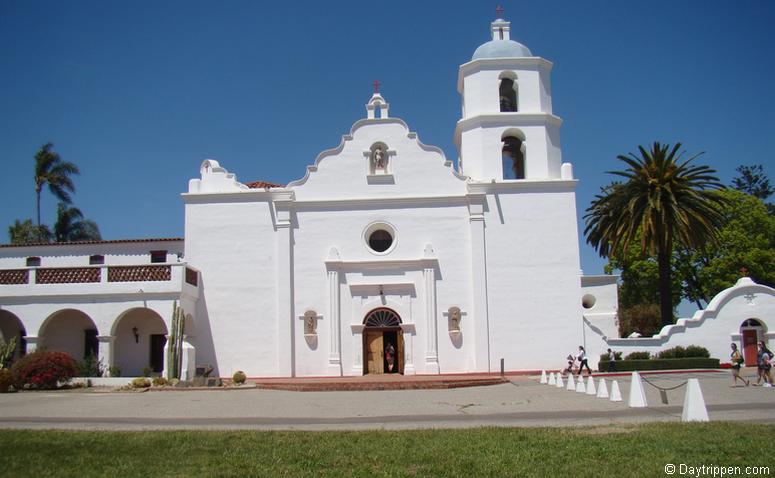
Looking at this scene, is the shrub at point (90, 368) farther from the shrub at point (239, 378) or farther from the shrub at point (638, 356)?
the shrub at point (638, 356)

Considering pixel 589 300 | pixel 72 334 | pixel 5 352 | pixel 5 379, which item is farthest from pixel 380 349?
pixel 589 300

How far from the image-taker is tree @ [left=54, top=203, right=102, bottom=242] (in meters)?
49.2

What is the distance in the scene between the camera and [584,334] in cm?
3247

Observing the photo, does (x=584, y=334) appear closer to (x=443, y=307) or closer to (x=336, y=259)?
(x=443, y=307)

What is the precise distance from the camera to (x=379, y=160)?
3400 centimetres

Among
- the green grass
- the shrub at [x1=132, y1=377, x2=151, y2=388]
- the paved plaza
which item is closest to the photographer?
the green grass

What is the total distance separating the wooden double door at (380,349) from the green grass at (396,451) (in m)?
18.6

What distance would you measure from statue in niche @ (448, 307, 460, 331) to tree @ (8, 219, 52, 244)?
30.5 meters

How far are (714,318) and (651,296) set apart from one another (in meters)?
19.7

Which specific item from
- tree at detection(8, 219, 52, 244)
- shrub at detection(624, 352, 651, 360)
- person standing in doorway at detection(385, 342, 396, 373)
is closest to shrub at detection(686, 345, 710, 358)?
shrub at detection(624, 352, 651, 360)

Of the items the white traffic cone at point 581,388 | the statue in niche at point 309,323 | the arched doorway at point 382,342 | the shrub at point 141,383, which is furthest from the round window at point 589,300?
the shrub at point 141,383

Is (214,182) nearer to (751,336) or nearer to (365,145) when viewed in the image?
(365,145)

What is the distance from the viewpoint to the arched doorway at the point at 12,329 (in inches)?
1303

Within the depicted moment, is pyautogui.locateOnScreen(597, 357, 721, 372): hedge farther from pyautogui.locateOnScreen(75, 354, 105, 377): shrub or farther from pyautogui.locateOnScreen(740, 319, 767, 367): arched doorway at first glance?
pyautogui.locateOnScreen(75, 354, 105, 377): shrub
